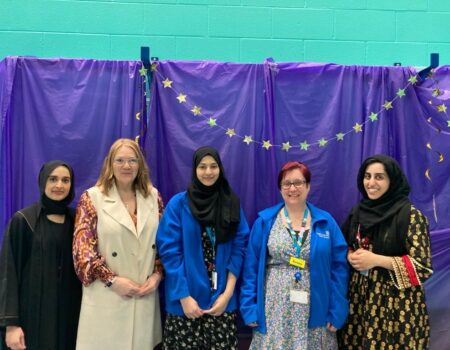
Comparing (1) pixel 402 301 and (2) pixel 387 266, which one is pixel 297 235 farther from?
(1) pixel 402 301

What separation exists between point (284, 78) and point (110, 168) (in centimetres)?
119

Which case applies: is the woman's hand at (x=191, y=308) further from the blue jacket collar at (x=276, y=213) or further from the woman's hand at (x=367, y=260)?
the woman's hand at (x=367, y=260)

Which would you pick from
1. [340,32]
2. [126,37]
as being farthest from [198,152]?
[340,32]

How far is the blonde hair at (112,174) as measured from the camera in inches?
90.2

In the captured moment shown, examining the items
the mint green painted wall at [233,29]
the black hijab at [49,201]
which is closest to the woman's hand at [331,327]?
the black hijab at [49,201]

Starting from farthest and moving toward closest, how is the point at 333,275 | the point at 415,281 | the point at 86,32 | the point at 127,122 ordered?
the point at 86,32, the point at 127,122, the point at 333,275, the point at 415,281

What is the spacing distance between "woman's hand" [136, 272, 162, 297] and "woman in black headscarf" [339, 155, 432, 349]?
3.35 feet

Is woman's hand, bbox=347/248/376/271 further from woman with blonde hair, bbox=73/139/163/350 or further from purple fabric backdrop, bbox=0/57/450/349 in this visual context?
woman with blonde hair, bbox=73/139/163/350

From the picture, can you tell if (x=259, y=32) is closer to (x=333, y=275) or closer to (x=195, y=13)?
(x=195, y=13)

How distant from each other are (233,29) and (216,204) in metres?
1.35

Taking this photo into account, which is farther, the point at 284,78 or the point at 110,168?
the point at 284,78

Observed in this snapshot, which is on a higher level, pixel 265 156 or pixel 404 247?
pixel 265 156

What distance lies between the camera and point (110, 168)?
7.59 ft

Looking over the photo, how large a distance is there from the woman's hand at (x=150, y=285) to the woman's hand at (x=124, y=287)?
3 centimetres
